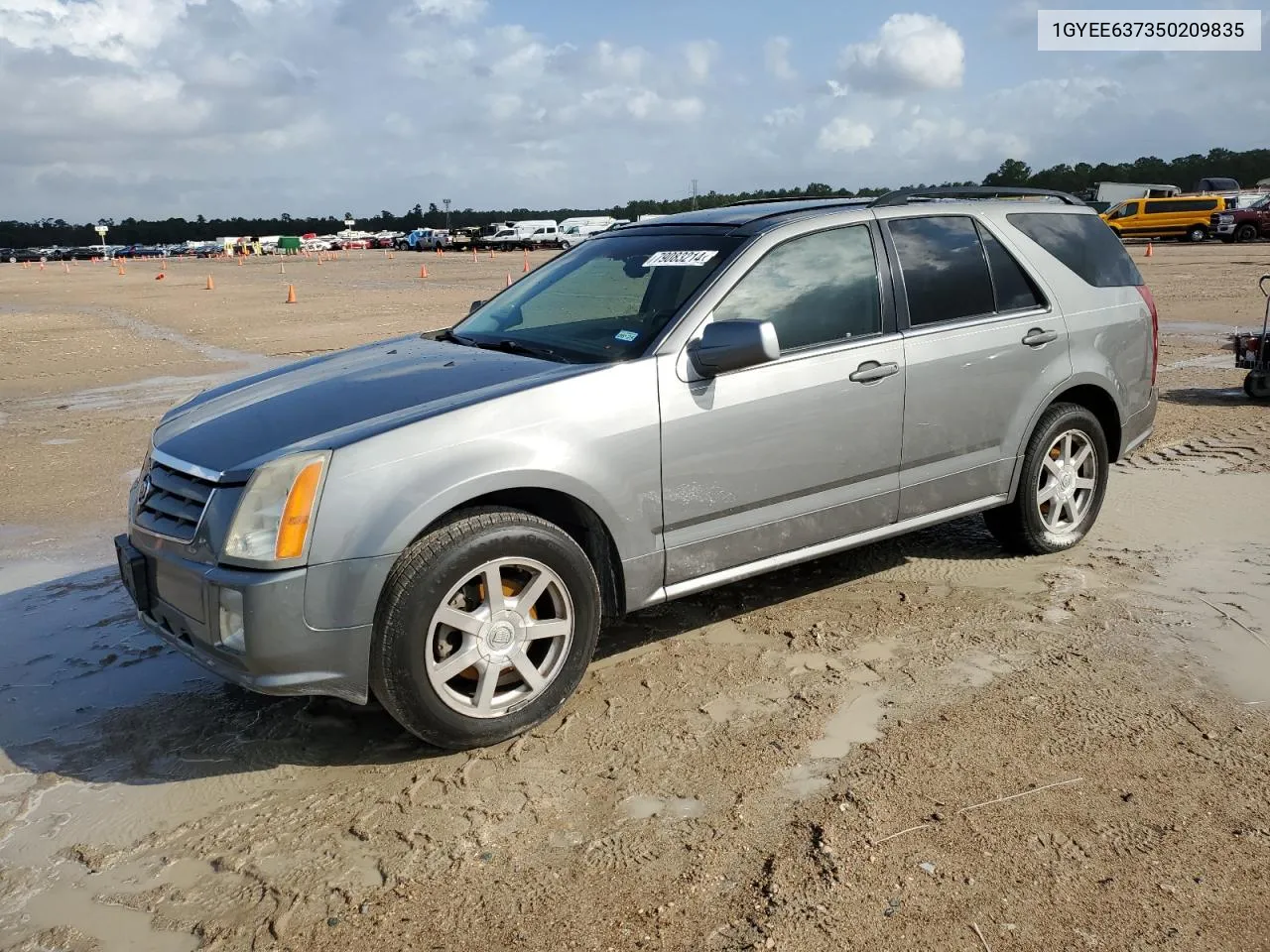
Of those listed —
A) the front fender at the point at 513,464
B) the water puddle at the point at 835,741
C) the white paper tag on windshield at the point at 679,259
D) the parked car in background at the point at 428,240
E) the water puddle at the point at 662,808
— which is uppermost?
the parked car in background at the point at 428,240

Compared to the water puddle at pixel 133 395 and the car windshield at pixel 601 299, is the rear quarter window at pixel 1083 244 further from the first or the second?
the water puddle at pixel 133 395

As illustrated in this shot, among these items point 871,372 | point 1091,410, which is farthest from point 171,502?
point 1091,410

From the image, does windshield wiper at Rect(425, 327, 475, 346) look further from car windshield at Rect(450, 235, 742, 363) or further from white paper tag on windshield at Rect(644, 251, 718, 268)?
white paper tag on windshield at Rect(644, 251, 718, 268)

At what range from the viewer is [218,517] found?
3.44 m

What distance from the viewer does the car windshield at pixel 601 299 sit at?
428 centimetres

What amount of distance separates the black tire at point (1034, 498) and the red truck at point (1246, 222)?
36710 millimetres

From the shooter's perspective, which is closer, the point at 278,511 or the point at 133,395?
the point at 278,511

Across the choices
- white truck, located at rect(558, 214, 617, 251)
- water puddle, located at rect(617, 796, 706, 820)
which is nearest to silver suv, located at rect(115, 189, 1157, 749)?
water puddle, located at rect(617, 796, 706, 820)

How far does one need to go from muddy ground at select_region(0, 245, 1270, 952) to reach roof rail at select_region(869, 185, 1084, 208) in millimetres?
1791

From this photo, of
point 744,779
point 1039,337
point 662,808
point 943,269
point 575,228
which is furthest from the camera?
point 575,228

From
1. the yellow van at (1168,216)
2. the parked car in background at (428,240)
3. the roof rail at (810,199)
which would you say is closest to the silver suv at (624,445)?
the roof rail at (810,199)

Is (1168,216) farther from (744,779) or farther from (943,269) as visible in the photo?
(744,779)

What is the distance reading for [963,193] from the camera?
17.3 ft

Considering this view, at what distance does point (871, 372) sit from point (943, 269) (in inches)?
31.6
